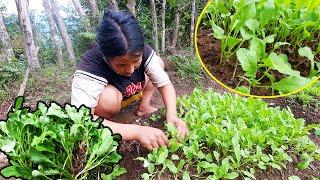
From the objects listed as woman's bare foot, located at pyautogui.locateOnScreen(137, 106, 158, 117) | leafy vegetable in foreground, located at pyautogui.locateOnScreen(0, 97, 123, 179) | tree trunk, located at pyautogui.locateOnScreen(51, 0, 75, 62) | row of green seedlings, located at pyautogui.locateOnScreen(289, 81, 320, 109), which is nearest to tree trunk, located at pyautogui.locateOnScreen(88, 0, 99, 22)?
tree trunk, located at pyautogui.locateOnScreen(51, 0, 75, 62)

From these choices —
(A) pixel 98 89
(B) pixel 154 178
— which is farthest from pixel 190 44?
(B) pixel 154 178

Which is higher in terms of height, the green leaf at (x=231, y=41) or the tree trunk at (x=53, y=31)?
the green leaf at (x=231, y=41)

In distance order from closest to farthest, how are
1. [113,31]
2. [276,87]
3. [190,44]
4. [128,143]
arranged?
1. [276,87]
2. [113,31]
3. [128,143]
4. [190,44]

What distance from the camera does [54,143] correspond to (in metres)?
1.49

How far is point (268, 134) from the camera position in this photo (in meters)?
2.10

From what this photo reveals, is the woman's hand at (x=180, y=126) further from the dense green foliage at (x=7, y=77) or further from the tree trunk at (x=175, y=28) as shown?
the tree trunk at (x=175, y=28)

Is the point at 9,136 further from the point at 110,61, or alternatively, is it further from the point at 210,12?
the point at 210,12

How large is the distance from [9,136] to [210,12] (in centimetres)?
120

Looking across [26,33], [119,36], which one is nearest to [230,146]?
[119,36]

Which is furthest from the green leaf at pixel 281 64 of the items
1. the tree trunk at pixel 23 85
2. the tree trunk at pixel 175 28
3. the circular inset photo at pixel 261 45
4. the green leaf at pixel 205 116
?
the tree trunk at pixel 175 28

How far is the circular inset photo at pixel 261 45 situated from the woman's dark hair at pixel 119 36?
1.11 feet

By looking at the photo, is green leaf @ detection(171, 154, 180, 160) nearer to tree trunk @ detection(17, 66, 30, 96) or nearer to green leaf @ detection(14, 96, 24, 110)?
green leaf @ detection(14, 96, 24, 110)

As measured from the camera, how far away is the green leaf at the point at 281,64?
5.94ft

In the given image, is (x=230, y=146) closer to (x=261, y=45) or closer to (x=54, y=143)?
(x=261, y=45)
